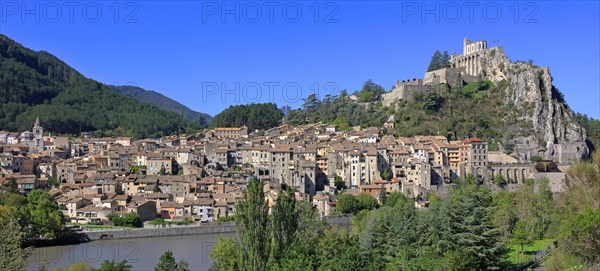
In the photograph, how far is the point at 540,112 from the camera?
153 ft

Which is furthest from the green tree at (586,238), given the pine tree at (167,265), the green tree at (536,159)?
the green tree at (536,159)

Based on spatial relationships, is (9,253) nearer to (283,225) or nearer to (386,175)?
(283,225)

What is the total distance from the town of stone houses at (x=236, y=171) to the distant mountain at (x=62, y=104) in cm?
1682

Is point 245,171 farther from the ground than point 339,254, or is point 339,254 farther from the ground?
point 245,171

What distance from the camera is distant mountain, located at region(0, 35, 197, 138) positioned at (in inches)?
2461

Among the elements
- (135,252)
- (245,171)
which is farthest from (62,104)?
(135,252)

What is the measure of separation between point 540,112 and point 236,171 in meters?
22.3

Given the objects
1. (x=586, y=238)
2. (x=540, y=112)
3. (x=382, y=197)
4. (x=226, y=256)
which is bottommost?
(x=226, y=256)

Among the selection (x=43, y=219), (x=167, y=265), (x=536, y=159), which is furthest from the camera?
(x=536, y=159)

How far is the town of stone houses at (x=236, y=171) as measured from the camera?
1345 inches

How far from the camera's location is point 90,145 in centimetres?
5084

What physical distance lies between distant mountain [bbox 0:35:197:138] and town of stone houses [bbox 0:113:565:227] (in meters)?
16.8

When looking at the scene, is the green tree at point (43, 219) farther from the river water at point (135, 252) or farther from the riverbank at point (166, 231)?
the riverbank at point (166, 231)

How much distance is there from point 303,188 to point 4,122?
1494 inches
